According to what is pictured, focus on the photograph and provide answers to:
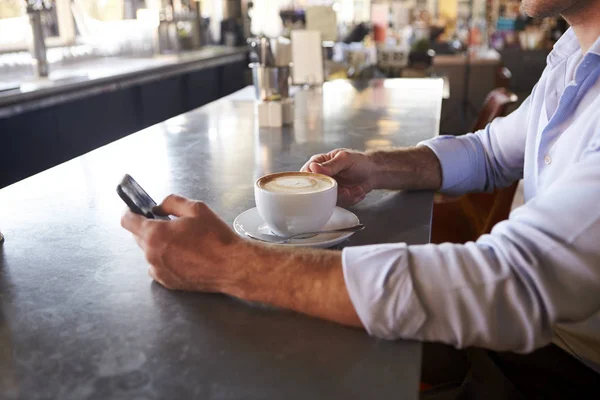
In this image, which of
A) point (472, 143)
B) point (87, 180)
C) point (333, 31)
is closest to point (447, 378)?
point (472, 143)

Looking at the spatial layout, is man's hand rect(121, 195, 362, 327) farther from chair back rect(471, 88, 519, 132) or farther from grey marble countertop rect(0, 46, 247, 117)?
grey marble countertop rect(0, 46, 247, 117)

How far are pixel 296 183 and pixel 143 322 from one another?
1.18ft

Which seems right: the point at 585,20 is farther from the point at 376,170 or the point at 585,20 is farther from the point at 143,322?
the point at 143,322

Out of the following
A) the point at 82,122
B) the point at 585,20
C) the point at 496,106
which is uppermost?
the point at 585,20

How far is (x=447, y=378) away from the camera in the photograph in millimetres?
1436

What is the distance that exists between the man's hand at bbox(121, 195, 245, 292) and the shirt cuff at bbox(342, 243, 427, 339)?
16 cm

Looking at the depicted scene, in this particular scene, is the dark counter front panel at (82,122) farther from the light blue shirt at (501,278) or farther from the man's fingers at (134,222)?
the light blue shirt at (501,278)

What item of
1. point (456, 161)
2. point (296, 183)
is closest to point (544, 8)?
point (456, 161)

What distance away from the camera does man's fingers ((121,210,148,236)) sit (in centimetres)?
83

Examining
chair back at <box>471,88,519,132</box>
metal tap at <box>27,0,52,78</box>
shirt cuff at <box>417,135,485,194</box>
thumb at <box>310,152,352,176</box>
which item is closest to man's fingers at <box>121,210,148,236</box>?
thumb at <box>310,152,352,176</box>

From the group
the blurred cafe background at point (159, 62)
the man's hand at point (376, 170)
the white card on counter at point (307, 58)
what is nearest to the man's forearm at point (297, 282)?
the man's hand at point (376, 170)

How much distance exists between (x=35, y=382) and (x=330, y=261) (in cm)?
38

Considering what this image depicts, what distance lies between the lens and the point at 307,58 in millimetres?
3195

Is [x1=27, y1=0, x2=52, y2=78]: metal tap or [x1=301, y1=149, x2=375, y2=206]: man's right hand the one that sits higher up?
[x1=27, y1=0, x2=52, y2=78]: metal tap
